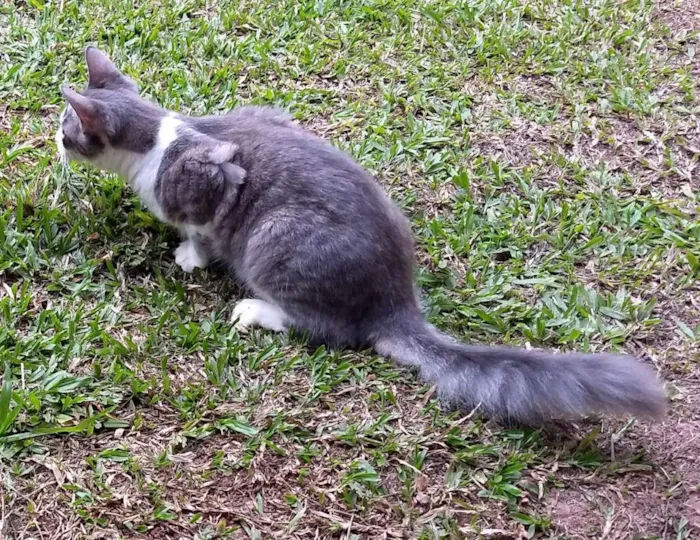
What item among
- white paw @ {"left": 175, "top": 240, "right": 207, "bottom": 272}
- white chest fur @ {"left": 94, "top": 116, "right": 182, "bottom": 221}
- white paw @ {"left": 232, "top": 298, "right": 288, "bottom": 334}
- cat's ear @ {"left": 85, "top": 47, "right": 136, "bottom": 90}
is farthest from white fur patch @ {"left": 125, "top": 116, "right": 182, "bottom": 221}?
white paw @ {"left": 232, "top": 298, "right": 288, "bottom": 334}

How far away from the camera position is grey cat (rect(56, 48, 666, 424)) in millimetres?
2668

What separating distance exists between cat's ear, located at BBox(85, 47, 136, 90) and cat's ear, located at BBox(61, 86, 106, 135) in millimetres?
294

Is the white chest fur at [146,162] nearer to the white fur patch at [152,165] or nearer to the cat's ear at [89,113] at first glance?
the white fur patch at [152,165]

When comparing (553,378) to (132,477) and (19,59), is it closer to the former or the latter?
(132,477)

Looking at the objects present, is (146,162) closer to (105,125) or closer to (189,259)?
(105,125)

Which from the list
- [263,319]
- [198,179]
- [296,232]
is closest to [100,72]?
[198,179]

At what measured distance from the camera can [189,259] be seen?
323cm

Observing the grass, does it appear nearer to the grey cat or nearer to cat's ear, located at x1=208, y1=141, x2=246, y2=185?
the grey cat

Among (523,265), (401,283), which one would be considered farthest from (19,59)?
(523,265)

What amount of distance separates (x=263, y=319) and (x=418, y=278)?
0.74 meters

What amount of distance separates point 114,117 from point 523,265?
2015 mm

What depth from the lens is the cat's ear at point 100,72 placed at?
132 inches

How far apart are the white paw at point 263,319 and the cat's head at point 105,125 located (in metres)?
0.90

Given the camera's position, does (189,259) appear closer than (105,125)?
No
